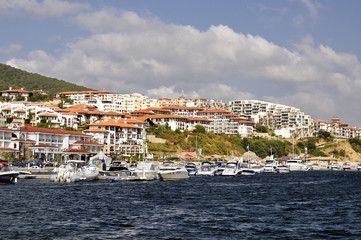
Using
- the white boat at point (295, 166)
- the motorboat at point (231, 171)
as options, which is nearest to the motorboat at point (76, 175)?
the motorboat at point (231, 171)

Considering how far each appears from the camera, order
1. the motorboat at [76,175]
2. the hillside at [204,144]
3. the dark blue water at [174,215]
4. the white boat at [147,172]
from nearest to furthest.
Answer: the dark blue water at [174,215], the motorboat at [76,175], the white boat at [147,172], the hillside at [204,144]

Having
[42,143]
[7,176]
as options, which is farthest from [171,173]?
[42,143]

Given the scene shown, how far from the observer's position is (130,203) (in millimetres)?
44969

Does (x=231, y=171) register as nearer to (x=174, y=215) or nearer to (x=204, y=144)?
(x=174, y=215)

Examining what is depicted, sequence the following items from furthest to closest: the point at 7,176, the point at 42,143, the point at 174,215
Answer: the point at 42,143
the point at 7,176
the point at 174,215

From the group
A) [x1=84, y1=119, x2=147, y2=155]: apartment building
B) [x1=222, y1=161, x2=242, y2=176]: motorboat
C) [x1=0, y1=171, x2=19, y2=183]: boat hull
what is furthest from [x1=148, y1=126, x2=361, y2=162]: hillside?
[x1=0, y1=171, x2=19, y2=183]: boat hull

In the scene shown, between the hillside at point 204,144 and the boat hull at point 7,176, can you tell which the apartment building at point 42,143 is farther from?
the boat hull at point 7,176

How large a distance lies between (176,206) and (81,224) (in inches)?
473

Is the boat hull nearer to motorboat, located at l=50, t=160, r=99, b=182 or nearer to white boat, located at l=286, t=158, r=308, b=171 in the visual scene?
motorboat, located at l=50, t=160, r=99, b=182

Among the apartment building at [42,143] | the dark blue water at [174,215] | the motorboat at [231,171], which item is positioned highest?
the apartment building at [42,143]

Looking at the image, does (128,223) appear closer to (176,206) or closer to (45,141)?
(176,206)

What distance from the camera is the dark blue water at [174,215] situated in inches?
1182

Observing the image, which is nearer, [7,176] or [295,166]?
[7,176]

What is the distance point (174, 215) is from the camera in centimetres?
3750
